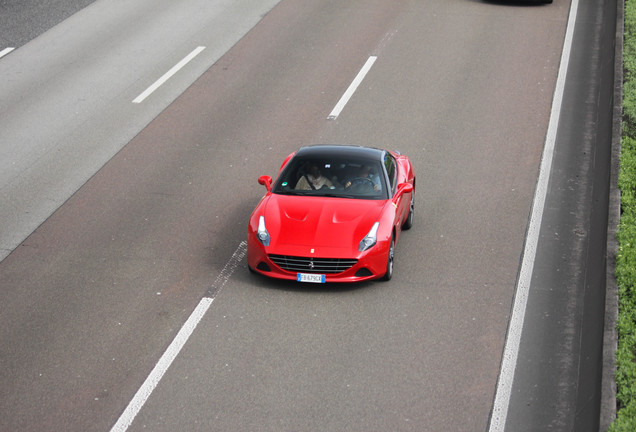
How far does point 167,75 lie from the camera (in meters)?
20.5

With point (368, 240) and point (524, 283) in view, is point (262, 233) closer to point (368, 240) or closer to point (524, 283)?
point (368, 240)

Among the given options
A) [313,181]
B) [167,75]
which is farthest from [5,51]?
[313,181]

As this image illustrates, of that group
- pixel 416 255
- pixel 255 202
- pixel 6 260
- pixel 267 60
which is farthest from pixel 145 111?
pixel 416 255

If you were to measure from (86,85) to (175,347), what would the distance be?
11.2 metres

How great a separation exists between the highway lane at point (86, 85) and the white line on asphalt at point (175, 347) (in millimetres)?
3107

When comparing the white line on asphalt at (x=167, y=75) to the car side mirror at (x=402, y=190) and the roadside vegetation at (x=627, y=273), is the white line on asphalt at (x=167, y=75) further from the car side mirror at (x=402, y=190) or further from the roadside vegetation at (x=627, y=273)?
the roadside vegetation at (x=627, y=273)

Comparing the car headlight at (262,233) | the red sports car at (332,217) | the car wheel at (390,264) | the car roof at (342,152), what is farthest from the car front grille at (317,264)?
the car roof at (342,152)

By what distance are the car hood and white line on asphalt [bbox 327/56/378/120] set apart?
5885 mm

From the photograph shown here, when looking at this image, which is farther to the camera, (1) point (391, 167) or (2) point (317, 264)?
(1) point (391, 167)

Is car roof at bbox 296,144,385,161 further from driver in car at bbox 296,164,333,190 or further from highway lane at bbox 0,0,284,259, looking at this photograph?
highway lane at bbox 0,0,284,259

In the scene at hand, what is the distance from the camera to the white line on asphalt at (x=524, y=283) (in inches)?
359

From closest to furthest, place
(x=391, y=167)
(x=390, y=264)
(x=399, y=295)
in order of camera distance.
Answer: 1. (x=399, y=295)
2. (x=390, y=264)
3. (x=391, y=167)

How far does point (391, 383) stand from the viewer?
9453 mm

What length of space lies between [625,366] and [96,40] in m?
17.2
